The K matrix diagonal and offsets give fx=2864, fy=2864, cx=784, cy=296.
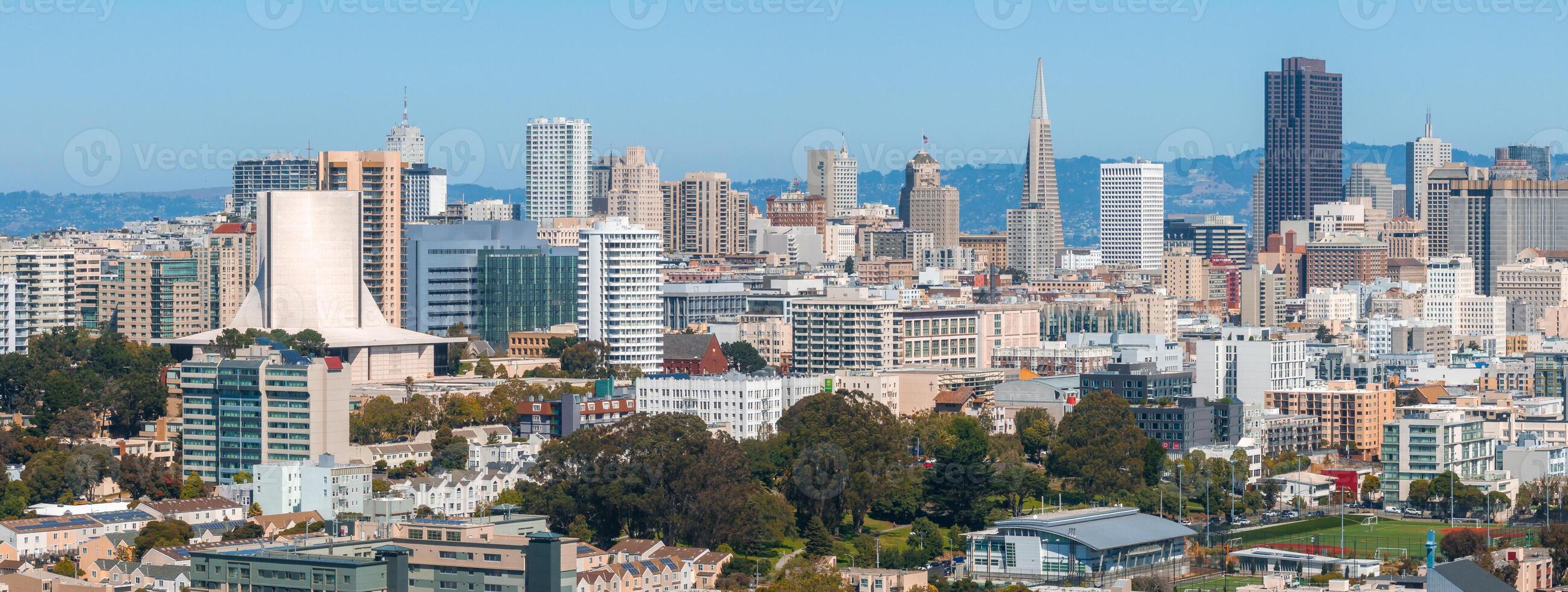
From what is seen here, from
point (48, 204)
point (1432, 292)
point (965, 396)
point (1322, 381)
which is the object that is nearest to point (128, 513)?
point (965, 396)

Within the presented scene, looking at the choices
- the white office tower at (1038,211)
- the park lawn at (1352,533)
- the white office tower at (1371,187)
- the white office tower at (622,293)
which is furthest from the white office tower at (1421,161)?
the park lawn at (1352,533)

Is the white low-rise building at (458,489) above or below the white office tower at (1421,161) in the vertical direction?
below

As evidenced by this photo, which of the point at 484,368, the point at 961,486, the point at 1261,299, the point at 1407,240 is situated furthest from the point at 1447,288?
the point at 961,486

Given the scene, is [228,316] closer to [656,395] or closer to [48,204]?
[656,395]

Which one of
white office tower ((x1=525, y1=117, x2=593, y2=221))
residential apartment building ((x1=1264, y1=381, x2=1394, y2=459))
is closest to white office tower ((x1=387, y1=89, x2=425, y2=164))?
white office tower ((x1=525, y1=117, x2=593, y2=221))

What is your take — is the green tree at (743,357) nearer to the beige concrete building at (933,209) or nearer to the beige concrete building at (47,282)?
the beige concrete building at (47,282)

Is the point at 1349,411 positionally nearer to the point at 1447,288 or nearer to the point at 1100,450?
the point at 1100,450
